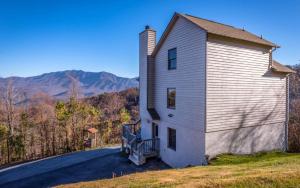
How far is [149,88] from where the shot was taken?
15383 mm

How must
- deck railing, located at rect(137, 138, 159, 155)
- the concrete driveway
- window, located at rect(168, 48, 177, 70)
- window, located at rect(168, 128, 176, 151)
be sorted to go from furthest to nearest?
deck railing, located at rect(137, 138, 159, 155) < window, located at rect(168, 128, 176, 151) < window, located at rect(168, 48, 177, 70) < the concrete driveway

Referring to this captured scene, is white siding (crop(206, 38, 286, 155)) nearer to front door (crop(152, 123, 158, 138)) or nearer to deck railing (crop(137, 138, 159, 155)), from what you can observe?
deck railing (crop(137, 138, 159, 155))

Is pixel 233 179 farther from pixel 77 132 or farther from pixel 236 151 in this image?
pixel 77 132

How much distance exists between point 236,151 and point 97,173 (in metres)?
7.98

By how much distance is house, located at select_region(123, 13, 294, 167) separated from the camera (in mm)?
11055

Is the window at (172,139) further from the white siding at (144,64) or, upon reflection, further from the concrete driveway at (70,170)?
the white siding at (144,64)

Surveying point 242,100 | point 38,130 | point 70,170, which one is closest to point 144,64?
point 242,100

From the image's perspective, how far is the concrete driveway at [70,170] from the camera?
12312 mm

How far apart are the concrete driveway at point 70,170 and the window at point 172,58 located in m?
6.13

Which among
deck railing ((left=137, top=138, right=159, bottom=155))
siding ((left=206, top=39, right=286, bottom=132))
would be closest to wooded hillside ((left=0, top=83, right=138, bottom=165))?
deck railing ((left=137, top=138, right=159, bottom=155))

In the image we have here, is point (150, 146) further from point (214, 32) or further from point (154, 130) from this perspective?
point (214, 32)

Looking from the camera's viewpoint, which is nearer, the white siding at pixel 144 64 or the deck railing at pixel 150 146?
the deck railing at pixel 150 146

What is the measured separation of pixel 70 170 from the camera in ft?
46.0

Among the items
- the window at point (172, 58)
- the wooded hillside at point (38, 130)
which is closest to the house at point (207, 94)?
the window at point (172, 58)
